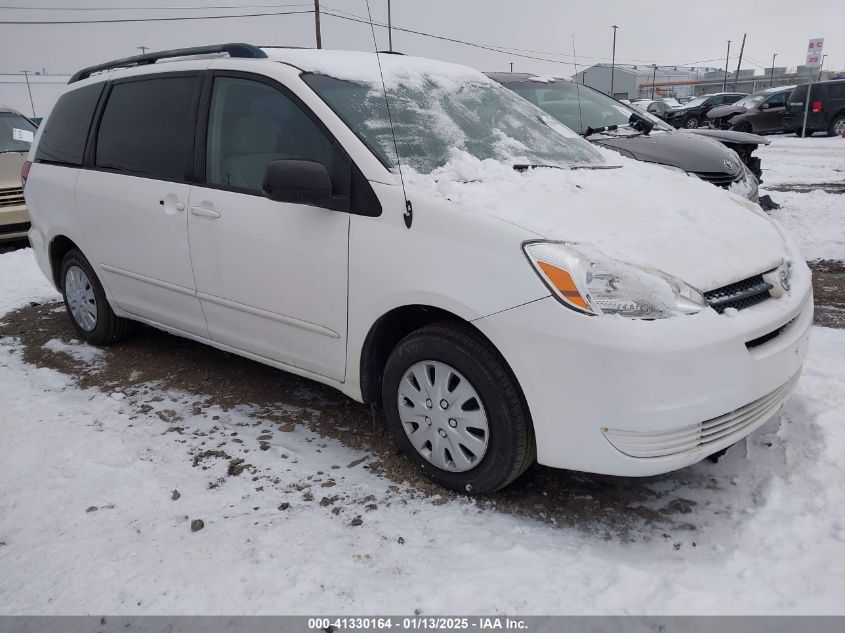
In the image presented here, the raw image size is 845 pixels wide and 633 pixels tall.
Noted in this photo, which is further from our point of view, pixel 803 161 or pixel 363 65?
pixel 803 161

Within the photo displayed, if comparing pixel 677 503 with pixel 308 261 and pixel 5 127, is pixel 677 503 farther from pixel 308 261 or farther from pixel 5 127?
pixel 5 127

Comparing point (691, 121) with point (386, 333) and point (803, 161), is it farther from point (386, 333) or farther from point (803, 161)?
point (386, 333)

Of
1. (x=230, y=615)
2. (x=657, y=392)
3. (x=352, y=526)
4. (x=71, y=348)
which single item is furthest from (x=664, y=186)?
(x=71, y=348)

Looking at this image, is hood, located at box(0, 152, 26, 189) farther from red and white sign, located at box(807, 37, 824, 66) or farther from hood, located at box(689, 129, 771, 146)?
red and white sign, located at box(807, 37, 824, 66)

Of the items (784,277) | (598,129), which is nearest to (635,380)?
(784,277)

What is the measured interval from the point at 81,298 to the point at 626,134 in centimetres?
502

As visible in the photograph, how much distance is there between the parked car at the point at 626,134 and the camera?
236 inches

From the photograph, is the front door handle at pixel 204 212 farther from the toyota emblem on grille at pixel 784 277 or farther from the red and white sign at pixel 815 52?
the red and white sign at pixel 815 52

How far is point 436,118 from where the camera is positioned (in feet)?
10.6

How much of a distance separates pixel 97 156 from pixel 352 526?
2986 mm

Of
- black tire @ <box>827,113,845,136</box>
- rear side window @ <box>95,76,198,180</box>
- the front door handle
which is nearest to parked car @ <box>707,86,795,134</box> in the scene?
black tire @ <box>827,113,845,136</box>

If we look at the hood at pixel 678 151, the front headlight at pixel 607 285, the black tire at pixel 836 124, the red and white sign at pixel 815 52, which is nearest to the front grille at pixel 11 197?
the hood at pixel 678 151

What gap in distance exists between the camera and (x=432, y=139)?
A: 305cm

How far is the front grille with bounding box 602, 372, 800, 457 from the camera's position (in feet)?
7.48
